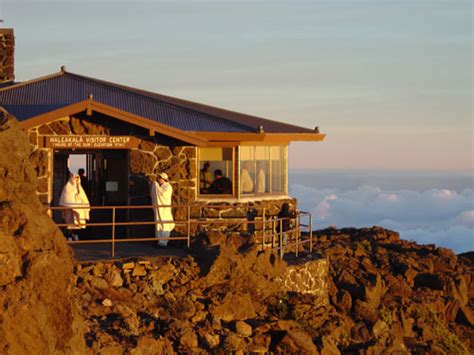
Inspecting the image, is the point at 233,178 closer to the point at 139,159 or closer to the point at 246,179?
the point at 246,179

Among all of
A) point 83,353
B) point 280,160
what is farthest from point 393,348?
point 83,353

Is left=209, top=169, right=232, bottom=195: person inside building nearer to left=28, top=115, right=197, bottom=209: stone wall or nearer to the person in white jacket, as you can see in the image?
left=28, top=115, right=197, bottom=209: stone wall

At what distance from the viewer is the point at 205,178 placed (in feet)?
71.6

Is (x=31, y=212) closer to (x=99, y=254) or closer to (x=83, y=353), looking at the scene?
(x=83, y=353)

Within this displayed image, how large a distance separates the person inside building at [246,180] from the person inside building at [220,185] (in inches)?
12.8

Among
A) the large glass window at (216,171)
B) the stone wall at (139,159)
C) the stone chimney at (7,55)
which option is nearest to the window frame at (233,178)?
the large glass window at (216,171)

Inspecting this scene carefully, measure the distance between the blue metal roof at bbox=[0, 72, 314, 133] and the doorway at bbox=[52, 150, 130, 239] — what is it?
3.74 ft

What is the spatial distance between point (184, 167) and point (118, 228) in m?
1.94

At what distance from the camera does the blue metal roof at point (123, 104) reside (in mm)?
21766

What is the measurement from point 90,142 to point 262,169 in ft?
13.6

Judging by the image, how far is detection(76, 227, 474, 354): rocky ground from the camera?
1574 centimetres

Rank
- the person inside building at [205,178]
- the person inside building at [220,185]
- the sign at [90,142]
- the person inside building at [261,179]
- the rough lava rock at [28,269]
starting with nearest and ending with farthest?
1. the rough lava rock at [28,269]
2. the sign at [90,142]
3. the person inside building at [205,178]
4. the person inside building at [220,185]
5. the person inside building at [261,179]

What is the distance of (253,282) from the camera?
722 inches

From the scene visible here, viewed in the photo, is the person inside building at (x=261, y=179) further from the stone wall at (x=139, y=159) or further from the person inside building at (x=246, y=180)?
the stone wall at (x=139, y=159)
